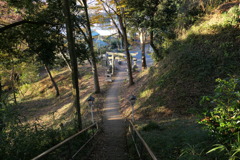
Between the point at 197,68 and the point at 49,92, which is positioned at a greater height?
the point at 197,68

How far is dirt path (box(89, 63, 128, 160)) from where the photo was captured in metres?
4.71

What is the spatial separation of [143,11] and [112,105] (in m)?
8.72

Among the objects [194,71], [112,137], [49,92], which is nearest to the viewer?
[112,137]

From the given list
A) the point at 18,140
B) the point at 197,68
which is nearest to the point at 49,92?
the point at 197,68

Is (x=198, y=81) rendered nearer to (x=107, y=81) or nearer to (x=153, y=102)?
(x=153, y=102)

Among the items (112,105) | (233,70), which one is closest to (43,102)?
(112,105)

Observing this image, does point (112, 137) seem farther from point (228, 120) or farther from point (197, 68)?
point (197, 68)

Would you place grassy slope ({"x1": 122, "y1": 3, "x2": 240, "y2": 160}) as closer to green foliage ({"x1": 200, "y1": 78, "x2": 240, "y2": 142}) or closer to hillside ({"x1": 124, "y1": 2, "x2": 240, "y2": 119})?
hillside ({"x1": 124, "y1": 2, "x2": 240, "y2": 119})

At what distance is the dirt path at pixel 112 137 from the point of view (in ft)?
15.4

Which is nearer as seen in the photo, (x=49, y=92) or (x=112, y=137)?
(x=112, y=137)

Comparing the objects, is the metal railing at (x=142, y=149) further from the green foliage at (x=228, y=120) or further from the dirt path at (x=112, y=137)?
the green foliage at (x=228, y=120)

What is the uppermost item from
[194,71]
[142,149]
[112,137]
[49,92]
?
[194,71]

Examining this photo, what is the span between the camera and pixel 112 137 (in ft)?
22.4

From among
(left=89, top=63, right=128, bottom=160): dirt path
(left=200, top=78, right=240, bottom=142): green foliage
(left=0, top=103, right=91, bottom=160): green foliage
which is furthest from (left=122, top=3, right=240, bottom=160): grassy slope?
(left=200, top=78, right=240, bottom=142): green foliage
